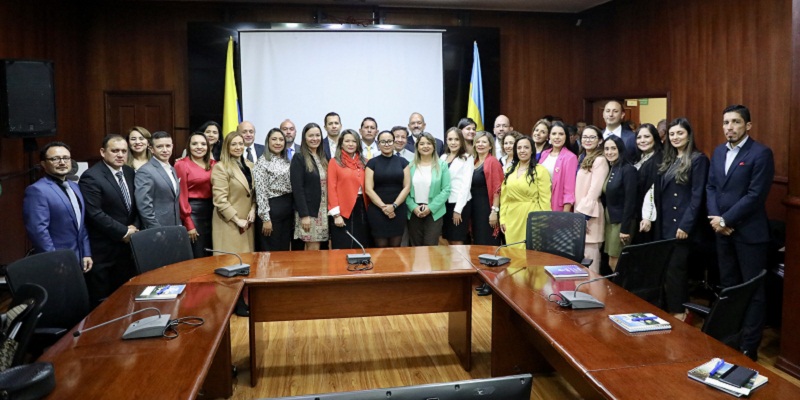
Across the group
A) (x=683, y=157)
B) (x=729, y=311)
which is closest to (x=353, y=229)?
(x=683, y=157)

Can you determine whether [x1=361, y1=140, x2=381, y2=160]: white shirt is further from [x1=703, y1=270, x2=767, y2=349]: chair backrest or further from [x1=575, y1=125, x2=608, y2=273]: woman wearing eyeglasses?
[x1=703, y1=270, x2=767, y2=349]: chair backrest

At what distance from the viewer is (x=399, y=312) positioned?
3.59m

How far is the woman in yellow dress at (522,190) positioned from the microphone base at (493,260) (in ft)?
4.22

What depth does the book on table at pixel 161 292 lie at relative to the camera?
2895mm

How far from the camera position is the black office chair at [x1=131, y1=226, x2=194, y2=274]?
11.8 feet

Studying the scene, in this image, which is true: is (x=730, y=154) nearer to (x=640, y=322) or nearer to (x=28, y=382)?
(x=640, y=322)

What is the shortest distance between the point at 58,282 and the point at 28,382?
144cm

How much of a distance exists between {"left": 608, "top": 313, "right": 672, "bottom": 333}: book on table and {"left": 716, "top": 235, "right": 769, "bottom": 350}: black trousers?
1712 millimetres

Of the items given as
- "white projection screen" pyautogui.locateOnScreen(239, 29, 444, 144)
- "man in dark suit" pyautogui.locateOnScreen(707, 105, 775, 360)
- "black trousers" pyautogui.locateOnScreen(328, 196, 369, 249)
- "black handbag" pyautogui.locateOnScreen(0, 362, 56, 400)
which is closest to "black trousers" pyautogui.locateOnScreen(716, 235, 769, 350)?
"man in dark suit" pyautogui.locateOnScreen(707, 105, 775, 360)

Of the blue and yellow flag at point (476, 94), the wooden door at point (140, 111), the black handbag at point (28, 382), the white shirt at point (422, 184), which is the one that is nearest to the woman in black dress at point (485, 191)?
the white shirt at point (422, 184)

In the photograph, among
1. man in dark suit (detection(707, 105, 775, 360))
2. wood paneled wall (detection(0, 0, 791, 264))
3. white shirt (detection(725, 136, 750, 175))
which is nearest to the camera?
man in dark suit (detection(707, 105, 775, 360))

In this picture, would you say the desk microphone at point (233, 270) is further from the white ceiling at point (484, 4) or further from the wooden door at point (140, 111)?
the white ceiling at point (484, 4)

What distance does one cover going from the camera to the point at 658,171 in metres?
4.61

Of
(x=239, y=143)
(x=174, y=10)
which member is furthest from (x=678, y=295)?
(x=174, y=10)
